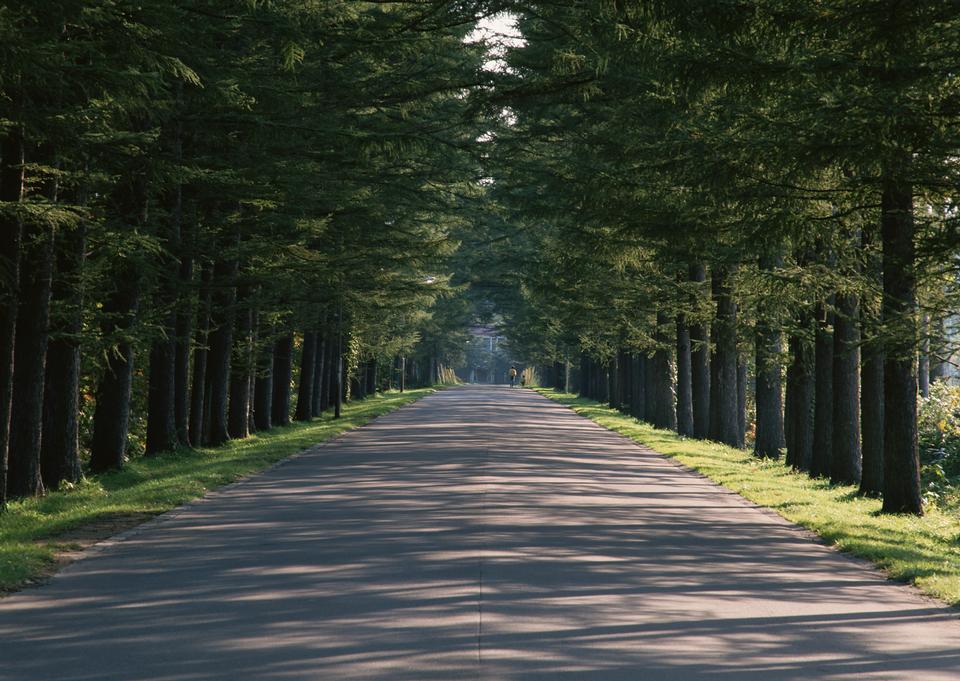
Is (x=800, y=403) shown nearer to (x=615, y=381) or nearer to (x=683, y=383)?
(x=683, y=383)

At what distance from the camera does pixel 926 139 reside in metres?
12.6

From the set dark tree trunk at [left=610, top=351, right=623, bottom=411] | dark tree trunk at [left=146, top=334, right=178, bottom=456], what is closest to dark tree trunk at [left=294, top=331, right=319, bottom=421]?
dark tree trunk at [left=146, top=334, right=178, bottom=456]

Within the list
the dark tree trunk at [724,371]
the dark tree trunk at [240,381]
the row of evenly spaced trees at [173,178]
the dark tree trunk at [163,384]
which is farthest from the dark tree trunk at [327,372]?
the dark tree trunk at [163,384]

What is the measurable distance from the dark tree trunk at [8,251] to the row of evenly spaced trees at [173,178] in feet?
0.10

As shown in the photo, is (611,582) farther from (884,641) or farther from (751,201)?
(751,201)

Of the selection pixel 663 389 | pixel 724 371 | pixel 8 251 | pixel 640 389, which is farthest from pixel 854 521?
pixel 640 389

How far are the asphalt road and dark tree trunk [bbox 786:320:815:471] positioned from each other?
795 cm

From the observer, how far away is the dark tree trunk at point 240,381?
30.1m

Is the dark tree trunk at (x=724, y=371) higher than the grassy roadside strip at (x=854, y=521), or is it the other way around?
the dark tree trunk at (x=724, y=371)

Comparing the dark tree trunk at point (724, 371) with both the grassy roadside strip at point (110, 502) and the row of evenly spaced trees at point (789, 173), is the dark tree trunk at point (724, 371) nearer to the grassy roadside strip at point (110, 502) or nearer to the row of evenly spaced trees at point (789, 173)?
the row of evenly spaced trees at point (789, 173)

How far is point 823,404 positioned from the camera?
74.1ft

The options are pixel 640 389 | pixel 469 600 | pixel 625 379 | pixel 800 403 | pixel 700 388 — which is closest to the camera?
pixel 469 600

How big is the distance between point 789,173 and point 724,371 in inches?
660

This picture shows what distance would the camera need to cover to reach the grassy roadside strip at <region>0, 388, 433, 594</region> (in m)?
11.0
